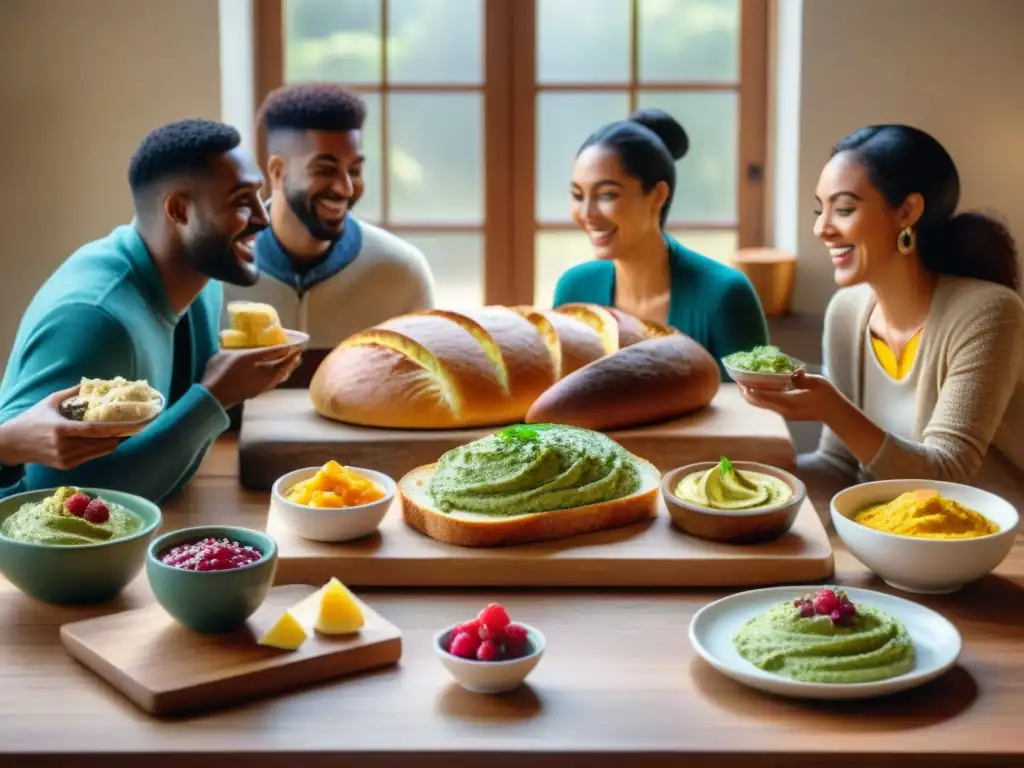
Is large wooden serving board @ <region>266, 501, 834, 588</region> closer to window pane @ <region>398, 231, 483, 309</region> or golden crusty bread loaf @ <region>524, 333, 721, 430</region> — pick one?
golden crusty bread loaf @ <region>524, 333, 721, 430</region>

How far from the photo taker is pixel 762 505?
1.79 meters

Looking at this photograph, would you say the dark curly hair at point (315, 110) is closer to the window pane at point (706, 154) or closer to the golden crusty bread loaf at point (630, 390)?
the golden crusty bread loaf at point (630, 390)

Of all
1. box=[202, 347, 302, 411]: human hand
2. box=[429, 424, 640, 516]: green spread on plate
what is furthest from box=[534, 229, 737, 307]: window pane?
box=[429, 424, 640, 516]: green spread on plate

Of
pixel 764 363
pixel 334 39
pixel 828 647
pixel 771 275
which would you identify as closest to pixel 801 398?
pixel 764 363

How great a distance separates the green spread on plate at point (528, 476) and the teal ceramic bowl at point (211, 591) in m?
0.34

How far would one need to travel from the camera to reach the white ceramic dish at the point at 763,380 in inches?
81.0

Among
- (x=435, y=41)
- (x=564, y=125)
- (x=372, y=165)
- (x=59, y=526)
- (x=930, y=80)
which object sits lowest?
(x=59, y=526)

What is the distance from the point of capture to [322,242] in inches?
115

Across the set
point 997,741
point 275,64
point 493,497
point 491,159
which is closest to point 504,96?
point 491,159

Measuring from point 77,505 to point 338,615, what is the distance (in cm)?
42

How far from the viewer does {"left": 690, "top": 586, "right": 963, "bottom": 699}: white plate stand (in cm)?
137

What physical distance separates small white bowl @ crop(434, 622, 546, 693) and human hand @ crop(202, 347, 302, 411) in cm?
84

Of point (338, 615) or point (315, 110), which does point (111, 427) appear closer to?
point (338, 615)

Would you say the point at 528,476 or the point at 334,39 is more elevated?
the point at 334,39
